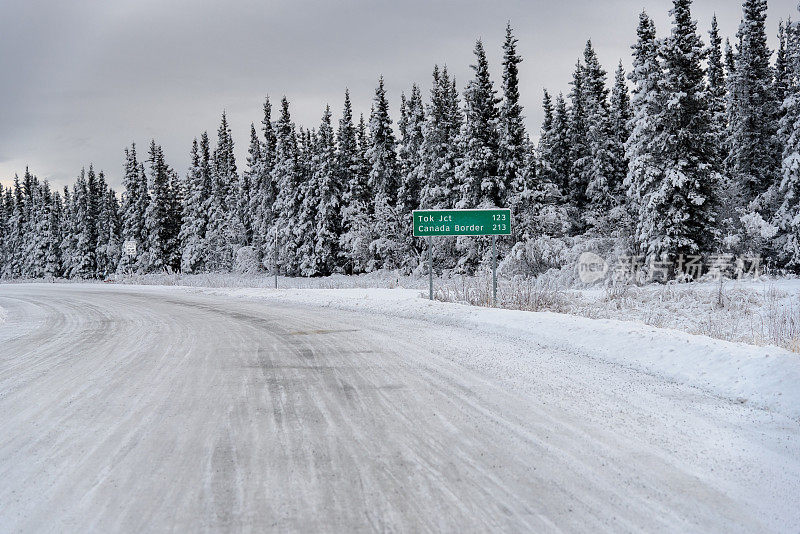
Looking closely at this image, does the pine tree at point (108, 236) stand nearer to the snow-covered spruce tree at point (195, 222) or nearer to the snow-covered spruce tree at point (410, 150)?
the snow-covered spruce tree at point (195, 222)

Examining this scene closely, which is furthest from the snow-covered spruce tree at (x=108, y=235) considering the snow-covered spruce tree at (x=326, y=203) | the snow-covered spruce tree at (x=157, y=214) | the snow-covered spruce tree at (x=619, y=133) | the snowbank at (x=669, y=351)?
the snowbank at (x=669, y=351)

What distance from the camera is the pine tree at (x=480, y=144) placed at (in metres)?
33.4

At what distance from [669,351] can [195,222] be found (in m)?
62.0

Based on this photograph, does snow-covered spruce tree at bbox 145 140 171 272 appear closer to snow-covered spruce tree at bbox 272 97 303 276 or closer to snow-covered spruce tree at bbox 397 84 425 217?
snow-covered spruce tree at bbox 272 97 303 276

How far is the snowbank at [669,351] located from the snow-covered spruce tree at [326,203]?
3629cm

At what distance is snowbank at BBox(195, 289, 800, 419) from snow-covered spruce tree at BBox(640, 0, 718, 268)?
1700 centimetres

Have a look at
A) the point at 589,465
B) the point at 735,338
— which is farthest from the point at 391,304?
the point at 589,465

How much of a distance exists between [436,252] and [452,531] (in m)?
38.2

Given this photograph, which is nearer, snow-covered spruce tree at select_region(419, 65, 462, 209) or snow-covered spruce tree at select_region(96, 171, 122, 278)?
snow-covered spruce tree at select_region(419, 65, 462, 209)

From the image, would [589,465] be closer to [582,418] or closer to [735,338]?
[582,418]

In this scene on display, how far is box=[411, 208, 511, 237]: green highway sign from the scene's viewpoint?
1538 cm

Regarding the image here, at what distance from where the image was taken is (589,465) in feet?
12.1

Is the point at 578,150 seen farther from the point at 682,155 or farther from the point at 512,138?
the point at 682,155

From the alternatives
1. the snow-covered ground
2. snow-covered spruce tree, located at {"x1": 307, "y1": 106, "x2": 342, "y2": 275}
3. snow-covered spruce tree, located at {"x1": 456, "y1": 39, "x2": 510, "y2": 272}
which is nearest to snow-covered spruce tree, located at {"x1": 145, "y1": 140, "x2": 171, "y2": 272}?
snow-covered spruce tree, located at {"x1": 307, "y1": 106, "x2": 342, "y2": 275}
